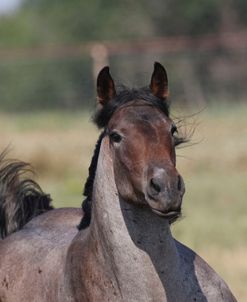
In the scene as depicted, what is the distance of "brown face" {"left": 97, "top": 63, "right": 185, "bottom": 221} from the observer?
5043mm

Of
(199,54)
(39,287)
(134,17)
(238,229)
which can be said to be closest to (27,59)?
(199,54)

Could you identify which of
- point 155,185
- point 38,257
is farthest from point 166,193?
point 38,257

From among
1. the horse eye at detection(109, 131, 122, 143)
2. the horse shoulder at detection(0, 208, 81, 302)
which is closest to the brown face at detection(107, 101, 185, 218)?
the horse eye at detection(109, 131, 122, 143)

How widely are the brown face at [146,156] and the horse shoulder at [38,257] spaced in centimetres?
81

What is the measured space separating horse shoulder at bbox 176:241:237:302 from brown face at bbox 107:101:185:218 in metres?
0.57

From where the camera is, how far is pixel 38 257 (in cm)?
637

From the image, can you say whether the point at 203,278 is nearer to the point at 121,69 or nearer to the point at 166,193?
the point at 166,193

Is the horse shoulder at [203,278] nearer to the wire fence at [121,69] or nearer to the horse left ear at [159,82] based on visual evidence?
the horse left ear at [159,82]

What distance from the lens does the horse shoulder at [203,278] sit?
576cm

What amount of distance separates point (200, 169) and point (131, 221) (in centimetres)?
1378

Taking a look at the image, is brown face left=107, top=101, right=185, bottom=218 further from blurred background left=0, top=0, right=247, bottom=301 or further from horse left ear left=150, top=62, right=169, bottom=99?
blurred background left=0, top=0, right=247, bottom=301

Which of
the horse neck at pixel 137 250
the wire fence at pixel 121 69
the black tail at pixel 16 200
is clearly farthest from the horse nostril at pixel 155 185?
the wire fence at pixel 121 69

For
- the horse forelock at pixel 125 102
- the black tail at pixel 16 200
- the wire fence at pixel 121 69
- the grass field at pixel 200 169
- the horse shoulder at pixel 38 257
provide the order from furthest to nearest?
the wire fence at pixel 121 69 < the grass field at pixel 200 169 < the black tail at pixel 16 200 < the horse shoulder at pixel 38 257 < the horse forelock at pixel 125 102

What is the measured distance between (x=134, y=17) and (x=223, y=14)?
11.5ft
